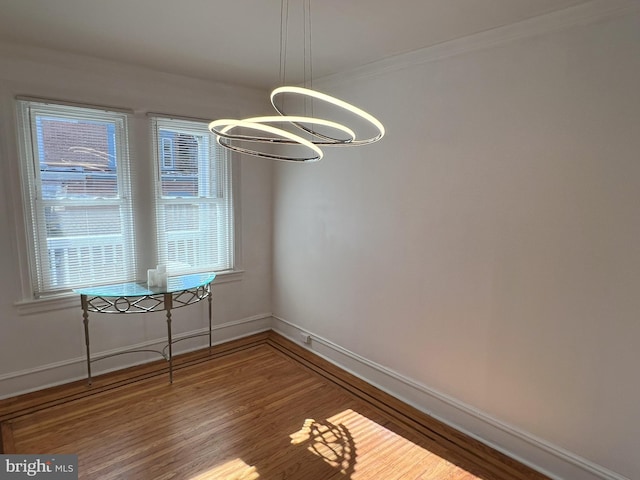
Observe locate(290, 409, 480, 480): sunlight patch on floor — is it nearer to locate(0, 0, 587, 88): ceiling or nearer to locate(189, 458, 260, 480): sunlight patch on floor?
locate(189, 458, 260, 480): sunlight patch on floor

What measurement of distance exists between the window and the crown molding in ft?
5.68

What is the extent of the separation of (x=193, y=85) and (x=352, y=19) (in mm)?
1818

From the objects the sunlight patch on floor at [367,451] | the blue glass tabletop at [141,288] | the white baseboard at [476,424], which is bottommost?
the sunlight patch on floor at [367,451]

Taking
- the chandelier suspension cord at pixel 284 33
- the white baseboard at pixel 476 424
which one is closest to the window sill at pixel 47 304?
the white baseboard at pixel 476 424

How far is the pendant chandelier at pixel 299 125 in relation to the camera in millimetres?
1474

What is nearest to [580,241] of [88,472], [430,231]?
[430,231]

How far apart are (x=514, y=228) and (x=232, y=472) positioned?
2.14 metres

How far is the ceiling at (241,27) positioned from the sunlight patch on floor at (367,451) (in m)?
2.54

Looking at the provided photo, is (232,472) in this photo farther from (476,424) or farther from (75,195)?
(75,195)

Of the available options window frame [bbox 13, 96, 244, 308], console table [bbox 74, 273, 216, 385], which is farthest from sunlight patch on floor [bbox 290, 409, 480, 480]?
window frame [bbox 13, 96, 244, 308]

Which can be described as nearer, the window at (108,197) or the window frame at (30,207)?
the window frame at (30,207)

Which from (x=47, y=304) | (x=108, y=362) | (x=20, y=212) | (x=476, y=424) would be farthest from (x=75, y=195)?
(x=476, y=424)

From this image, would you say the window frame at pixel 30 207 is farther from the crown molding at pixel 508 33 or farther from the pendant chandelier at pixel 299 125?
the crown molding at pixel 508 33

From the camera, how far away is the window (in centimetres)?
272
